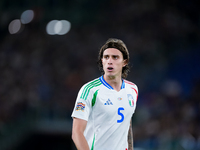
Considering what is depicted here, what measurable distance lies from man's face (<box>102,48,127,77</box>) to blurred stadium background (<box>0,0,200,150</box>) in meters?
3.80

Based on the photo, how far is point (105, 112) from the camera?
3.23 metres

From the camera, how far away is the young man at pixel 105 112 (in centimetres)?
310

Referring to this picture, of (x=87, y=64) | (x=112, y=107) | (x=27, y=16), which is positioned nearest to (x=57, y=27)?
(x=27, y=16)

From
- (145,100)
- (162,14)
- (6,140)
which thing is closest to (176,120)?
(145,100)

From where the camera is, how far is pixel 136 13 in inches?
406

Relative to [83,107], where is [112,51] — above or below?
above

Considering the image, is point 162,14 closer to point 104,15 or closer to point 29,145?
point 104,15

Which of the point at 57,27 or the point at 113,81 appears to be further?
the point at 57,27

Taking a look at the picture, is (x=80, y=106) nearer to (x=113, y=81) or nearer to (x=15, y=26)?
(x=113, y=81)

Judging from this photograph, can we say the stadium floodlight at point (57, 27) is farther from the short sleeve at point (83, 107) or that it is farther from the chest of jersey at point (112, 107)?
the short sleeve at point (83, 107)

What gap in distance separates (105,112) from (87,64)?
6.94m

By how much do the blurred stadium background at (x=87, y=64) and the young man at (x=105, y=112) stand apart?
372 centimetres

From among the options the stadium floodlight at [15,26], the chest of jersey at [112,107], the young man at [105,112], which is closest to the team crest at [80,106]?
the young man at [105,112]

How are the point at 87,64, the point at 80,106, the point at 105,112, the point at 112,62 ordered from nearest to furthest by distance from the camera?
the point at 80,106
the point at 105,112
the point at 112,62
the point at 87,64
